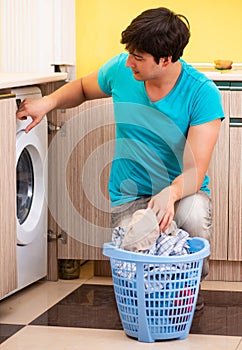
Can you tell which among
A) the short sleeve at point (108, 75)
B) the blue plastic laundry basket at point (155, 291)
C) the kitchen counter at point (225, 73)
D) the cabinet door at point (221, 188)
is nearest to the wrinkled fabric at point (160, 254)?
the blue plastic laundry basket at point (155, 291)

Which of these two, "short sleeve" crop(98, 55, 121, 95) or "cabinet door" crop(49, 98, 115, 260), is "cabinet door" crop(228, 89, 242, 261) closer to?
"cabinet door" crop(49, 98, 115, 260)

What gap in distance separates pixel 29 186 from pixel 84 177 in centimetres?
26

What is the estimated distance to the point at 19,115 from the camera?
3160 millimetres

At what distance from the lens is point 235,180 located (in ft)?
11.9

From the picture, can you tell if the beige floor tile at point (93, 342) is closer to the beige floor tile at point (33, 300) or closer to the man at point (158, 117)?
the beige floor tile at point (33, 300)

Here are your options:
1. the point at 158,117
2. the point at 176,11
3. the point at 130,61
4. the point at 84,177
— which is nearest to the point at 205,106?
the point at 158,117

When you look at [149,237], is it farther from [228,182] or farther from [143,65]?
[228,182]

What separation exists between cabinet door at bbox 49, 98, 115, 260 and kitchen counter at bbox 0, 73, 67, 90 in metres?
0.15

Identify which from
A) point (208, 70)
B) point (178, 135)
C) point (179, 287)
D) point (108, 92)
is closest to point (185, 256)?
point (179, 287)

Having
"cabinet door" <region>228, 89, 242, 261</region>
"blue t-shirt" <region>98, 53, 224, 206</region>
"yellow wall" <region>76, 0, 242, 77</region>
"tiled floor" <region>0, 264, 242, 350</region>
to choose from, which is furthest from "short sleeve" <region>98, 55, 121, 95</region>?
"yellow wall" <region>76, 0, 242, 77</region>

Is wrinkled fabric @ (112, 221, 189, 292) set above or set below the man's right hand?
below

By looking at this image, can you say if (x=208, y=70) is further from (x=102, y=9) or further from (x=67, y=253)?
(x=67, y=253)

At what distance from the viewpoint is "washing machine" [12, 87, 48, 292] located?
11.0ft

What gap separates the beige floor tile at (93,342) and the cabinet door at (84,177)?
2.46ft
